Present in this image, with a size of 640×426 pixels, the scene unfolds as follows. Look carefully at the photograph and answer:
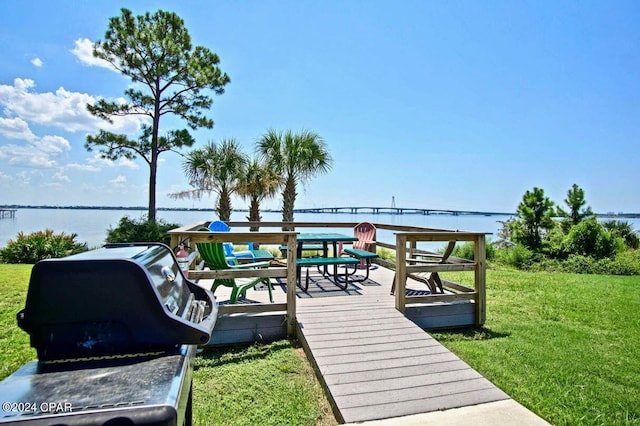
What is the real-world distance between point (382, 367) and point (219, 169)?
11.5 metres

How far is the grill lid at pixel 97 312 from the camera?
54.4 inches

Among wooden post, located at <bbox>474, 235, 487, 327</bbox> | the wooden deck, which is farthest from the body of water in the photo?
the wooden deck

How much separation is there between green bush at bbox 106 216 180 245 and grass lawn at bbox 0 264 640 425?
651cm

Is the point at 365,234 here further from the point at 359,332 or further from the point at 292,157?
the point at 292,157

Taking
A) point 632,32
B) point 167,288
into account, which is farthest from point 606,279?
point 167,288

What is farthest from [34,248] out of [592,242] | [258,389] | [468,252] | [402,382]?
[592,242]

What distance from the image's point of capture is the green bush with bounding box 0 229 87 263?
34.9 feet

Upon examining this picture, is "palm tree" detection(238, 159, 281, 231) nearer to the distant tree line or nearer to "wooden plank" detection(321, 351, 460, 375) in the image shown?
the distant tree line

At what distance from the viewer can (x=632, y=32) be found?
381 inches

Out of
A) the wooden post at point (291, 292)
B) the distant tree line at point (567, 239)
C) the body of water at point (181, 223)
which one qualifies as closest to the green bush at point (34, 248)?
the body of water at point (181, 223)

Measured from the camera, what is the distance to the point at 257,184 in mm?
12773

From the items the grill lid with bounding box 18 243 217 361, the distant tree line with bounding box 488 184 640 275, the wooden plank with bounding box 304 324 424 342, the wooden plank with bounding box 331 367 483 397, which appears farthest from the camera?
the distant tree line with bounding box 488 184 640 275

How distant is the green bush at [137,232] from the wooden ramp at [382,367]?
9.88 m

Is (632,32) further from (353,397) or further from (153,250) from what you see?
(153,250)
